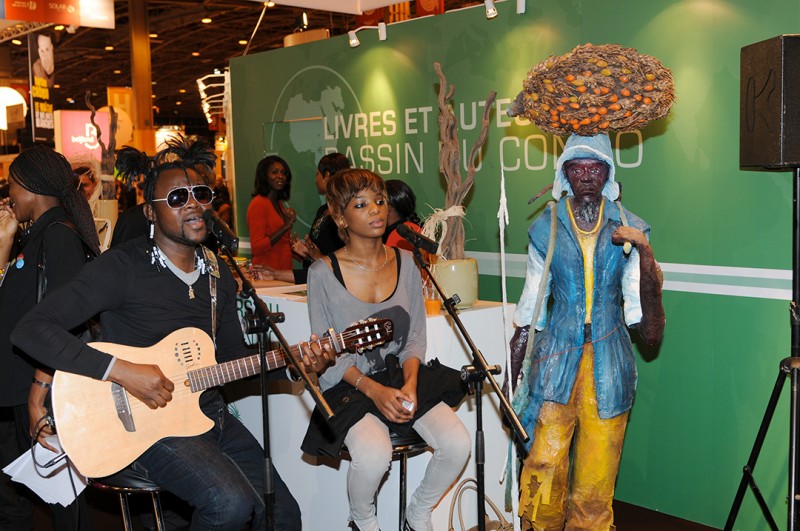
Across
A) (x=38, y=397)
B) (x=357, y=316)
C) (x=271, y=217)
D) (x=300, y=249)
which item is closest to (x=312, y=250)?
(x=300, y=249)

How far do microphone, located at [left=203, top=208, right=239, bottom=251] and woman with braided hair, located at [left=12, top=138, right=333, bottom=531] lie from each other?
1.12 feet

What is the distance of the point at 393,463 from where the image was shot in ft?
12.5

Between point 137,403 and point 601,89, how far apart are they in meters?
1.94

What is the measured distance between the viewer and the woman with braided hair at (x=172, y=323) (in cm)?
288

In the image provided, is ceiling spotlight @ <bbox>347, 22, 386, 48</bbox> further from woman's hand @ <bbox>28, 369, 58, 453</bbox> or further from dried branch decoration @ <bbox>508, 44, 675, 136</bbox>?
woman's hand @ <bbox>28, 369, 58, 453</bbox>

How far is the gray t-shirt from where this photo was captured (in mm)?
3391

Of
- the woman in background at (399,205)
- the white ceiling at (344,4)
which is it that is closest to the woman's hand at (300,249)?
the woman in background at (399,205)

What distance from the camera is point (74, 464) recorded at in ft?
9.50

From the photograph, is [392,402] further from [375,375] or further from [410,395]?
[375,375]

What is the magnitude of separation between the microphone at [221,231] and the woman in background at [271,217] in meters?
3.75

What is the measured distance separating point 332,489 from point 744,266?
7.19ft

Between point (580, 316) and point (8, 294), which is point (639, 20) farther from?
point (8, 294)

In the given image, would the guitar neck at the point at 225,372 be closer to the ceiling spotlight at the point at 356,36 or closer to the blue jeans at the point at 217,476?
the blue jeans at the point at 217,476

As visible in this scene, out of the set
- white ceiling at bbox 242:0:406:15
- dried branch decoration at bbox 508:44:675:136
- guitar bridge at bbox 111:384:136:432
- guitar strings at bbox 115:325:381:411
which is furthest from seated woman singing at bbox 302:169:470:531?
white ceiling at bbox 242:0:406:15
